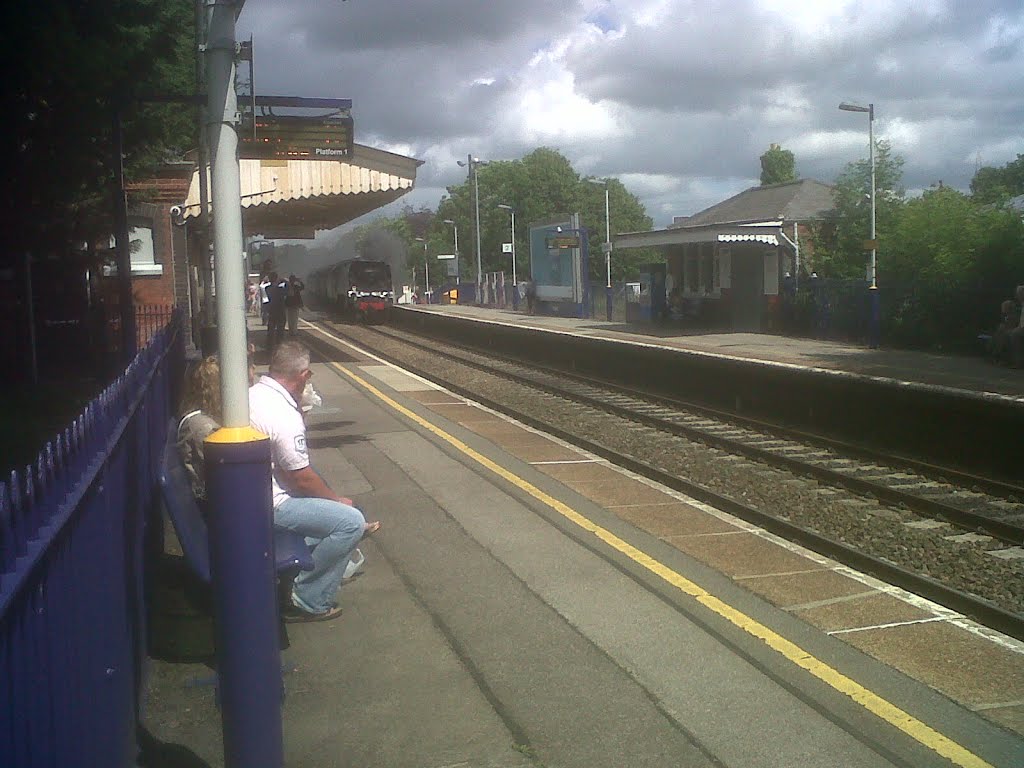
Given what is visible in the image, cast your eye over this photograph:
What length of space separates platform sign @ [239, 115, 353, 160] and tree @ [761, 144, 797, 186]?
8924 centimetres

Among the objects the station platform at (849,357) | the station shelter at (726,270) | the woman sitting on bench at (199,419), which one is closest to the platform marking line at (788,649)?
the woman sitting on bench at (199,419)

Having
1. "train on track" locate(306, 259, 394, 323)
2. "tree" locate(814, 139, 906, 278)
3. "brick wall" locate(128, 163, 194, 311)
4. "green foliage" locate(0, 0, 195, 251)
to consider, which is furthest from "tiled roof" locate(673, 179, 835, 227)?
"green foliage" locate(0, 0, 195, 251)

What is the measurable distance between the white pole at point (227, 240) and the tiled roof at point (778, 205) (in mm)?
48544

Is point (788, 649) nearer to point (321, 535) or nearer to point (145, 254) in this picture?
point (321, 535)

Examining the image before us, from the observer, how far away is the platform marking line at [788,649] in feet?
13.8

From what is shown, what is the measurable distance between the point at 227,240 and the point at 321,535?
7.41 feet

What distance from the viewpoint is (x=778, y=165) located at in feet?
333

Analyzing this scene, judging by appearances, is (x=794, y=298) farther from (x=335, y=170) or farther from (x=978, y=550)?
(x=978, y=550)

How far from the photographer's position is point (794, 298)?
30.0 m

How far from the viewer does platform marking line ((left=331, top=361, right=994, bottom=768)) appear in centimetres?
421

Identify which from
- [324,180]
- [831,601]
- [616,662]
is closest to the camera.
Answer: [616,662]

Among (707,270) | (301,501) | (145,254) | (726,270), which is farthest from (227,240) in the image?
(707,270)

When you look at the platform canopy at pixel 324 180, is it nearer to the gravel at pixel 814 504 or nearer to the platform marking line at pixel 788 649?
the gravel at pixel 814 504

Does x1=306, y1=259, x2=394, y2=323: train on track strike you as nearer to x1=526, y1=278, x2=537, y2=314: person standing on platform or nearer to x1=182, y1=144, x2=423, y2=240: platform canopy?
x1=526, y1=278, x2=537, y2=314: person standing on platform
